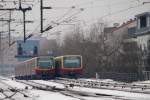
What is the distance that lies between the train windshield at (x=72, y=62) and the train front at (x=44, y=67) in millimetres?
2651

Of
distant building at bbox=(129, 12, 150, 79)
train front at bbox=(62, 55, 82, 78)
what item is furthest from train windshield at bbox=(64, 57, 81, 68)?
distant building at bbox=(129, 12, 150, 79)

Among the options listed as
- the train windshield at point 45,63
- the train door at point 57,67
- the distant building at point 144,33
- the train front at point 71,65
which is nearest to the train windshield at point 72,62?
the train front at point 71,65

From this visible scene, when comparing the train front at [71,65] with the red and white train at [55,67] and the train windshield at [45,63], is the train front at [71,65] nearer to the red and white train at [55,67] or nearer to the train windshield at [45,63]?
the red and white train at [55,67]

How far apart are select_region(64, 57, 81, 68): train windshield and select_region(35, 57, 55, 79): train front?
2.65 m

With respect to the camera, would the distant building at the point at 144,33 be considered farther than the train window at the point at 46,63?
Yes

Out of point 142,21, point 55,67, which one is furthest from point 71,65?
point 142,21

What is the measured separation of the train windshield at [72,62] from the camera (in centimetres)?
5097

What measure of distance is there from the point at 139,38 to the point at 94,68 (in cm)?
860

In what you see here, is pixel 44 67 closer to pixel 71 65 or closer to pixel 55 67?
pixel 55 67

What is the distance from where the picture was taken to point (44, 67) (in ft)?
173

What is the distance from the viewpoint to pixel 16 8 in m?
31.9

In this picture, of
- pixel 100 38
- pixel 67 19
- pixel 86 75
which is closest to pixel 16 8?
pixel 67 19

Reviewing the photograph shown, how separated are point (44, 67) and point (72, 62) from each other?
337 centimetres

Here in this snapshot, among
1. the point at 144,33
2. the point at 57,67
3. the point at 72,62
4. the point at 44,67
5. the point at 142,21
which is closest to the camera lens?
the point at 72,62
